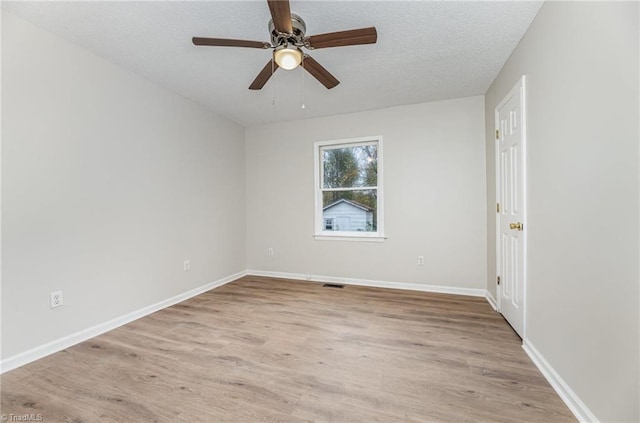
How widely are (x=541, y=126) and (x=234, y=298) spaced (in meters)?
3.46

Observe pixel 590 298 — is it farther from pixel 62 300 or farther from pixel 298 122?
pixel 298 122

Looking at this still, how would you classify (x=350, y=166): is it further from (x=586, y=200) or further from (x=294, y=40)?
(x=586, y=200)

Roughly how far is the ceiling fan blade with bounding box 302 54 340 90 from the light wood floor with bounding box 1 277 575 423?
7.30ft

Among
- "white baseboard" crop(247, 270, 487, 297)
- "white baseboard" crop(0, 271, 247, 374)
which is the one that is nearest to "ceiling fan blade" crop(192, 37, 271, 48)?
"white baseboard" crop(0, 271, 247, 374)

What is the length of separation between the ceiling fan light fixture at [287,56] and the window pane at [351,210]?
240cm

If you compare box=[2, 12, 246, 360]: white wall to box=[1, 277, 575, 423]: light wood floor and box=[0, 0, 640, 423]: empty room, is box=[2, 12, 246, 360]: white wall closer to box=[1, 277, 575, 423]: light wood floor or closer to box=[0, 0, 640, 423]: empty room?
box=[0, 0, 640, 423]: empty room

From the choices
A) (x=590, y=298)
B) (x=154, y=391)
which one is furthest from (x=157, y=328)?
(x=590, y=298)

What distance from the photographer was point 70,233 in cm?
224

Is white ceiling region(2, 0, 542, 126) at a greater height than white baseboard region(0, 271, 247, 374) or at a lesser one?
greater

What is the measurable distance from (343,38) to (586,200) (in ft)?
5.47

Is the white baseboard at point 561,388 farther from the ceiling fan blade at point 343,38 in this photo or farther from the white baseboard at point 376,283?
the ceiling fan blade at point 343,38

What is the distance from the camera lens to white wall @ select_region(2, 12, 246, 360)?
1.94 metres

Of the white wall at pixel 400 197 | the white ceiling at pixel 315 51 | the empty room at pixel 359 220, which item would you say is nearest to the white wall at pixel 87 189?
the empty room at pixel 359 220

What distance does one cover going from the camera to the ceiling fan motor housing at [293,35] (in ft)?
5.80
